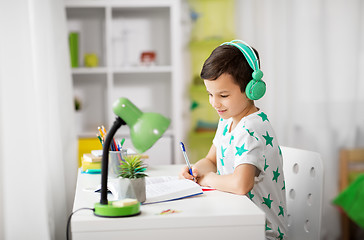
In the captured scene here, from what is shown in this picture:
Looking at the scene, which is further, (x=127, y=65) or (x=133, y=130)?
(x=127, y=65)

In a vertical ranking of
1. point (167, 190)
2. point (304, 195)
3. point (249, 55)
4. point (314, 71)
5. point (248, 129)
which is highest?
point (249, 55)

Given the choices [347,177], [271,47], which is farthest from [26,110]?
[347,177]

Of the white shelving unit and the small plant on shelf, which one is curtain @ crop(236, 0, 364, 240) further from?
the small plant on shelf

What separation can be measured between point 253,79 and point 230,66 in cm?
8

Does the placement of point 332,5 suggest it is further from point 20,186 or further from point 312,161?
point 20,186

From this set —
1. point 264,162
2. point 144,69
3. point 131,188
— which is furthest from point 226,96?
point 144,69

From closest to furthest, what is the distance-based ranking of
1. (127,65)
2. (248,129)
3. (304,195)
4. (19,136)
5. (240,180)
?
(240,180)
(248,129)
(304,195)
(19,136)
(127,65)

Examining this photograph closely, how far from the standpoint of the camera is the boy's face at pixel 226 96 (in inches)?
57.6

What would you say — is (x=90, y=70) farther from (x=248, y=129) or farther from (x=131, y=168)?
(x=131, y=168)

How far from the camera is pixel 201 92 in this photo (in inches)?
136

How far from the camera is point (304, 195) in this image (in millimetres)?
1627

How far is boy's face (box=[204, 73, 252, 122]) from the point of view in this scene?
4.80 ft

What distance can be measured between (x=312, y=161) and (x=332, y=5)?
7.40 feet

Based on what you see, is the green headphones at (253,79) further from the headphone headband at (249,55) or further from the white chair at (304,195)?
the white chair at (304,195)
